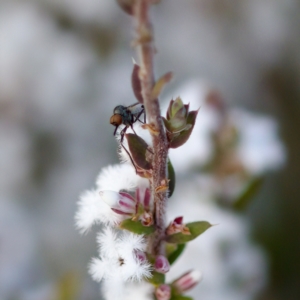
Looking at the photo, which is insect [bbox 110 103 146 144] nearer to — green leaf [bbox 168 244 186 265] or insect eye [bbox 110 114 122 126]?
insect eye [bbox 110 114 122 126]

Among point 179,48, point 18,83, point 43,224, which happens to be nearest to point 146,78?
point 43,224

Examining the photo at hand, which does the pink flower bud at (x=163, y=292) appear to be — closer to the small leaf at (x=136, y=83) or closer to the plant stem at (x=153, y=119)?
the plant stem at (x=153, y=119)

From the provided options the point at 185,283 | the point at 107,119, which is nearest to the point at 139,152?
the point at 185,283

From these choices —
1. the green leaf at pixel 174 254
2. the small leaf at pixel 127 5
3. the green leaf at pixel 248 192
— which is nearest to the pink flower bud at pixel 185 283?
the green leaf at pixel 174 254

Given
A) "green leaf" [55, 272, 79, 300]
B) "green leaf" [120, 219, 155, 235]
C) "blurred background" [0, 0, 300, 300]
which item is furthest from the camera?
"blurred background" [0, 0, 300, 300]

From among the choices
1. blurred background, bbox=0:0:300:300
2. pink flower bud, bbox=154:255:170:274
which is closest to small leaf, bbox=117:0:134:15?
pink flower bud, bbox=154:255:170:274

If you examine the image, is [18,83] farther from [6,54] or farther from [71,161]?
[71,161]
